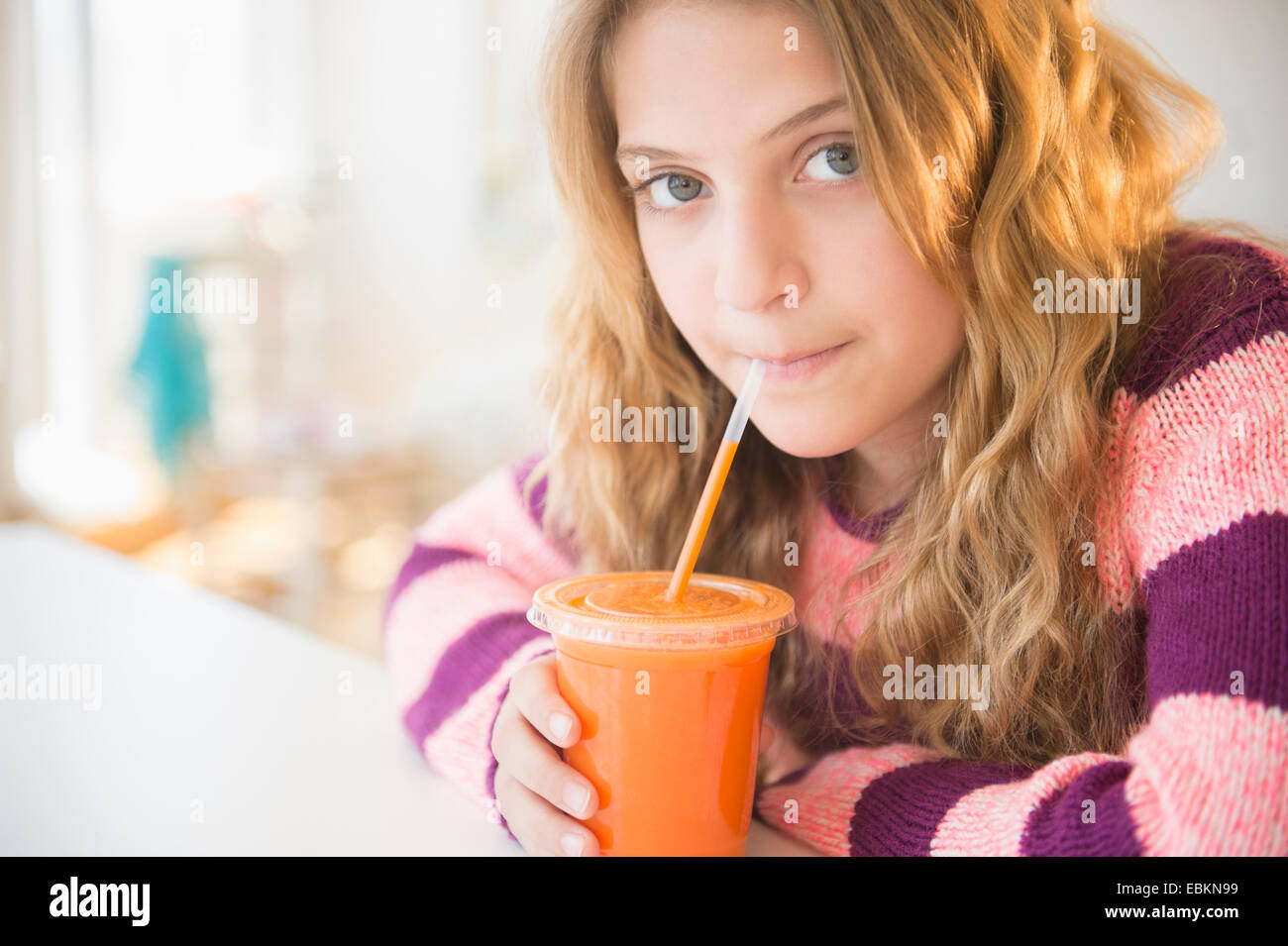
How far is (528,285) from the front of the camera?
373 centimetres

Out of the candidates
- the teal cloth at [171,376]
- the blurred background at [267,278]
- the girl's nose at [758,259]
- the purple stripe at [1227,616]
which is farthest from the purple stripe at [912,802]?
the teal cloth at [171,376]

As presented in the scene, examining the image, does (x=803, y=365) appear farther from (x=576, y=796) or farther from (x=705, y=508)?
(x=576, y=796)

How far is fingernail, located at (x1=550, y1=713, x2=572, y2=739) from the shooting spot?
76cm

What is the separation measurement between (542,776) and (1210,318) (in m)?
0.65

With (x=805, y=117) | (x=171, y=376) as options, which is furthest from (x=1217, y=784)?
(x=171, y=376)

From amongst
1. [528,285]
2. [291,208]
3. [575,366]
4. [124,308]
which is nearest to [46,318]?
[124,308]

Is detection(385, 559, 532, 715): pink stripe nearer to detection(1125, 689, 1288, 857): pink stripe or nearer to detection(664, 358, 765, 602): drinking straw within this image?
detection(664, 358, 765, 602): drinking straw

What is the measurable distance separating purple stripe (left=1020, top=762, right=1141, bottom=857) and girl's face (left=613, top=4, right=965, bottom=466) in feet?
1.21

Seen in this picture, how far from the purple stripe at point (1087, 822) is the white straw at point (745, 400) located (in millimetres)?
359

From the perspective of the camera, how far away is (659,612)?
75 centimetres

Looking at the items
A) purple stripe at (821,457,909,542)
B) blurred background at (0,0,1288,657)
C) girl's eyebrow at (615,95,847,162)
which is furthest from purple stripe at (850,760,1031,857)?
blurred background at (0,0,1288,657)

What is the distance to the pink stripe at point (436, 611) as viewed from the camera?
1067 mm

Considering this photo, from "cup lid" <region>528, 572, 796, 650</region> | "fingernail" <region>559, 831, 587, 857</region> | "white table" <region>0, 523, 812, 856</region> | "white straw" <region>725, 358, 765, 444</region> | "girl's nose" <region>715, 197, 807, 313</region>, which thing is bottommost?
"white table" <region>0, 523, 812, 856</region>
